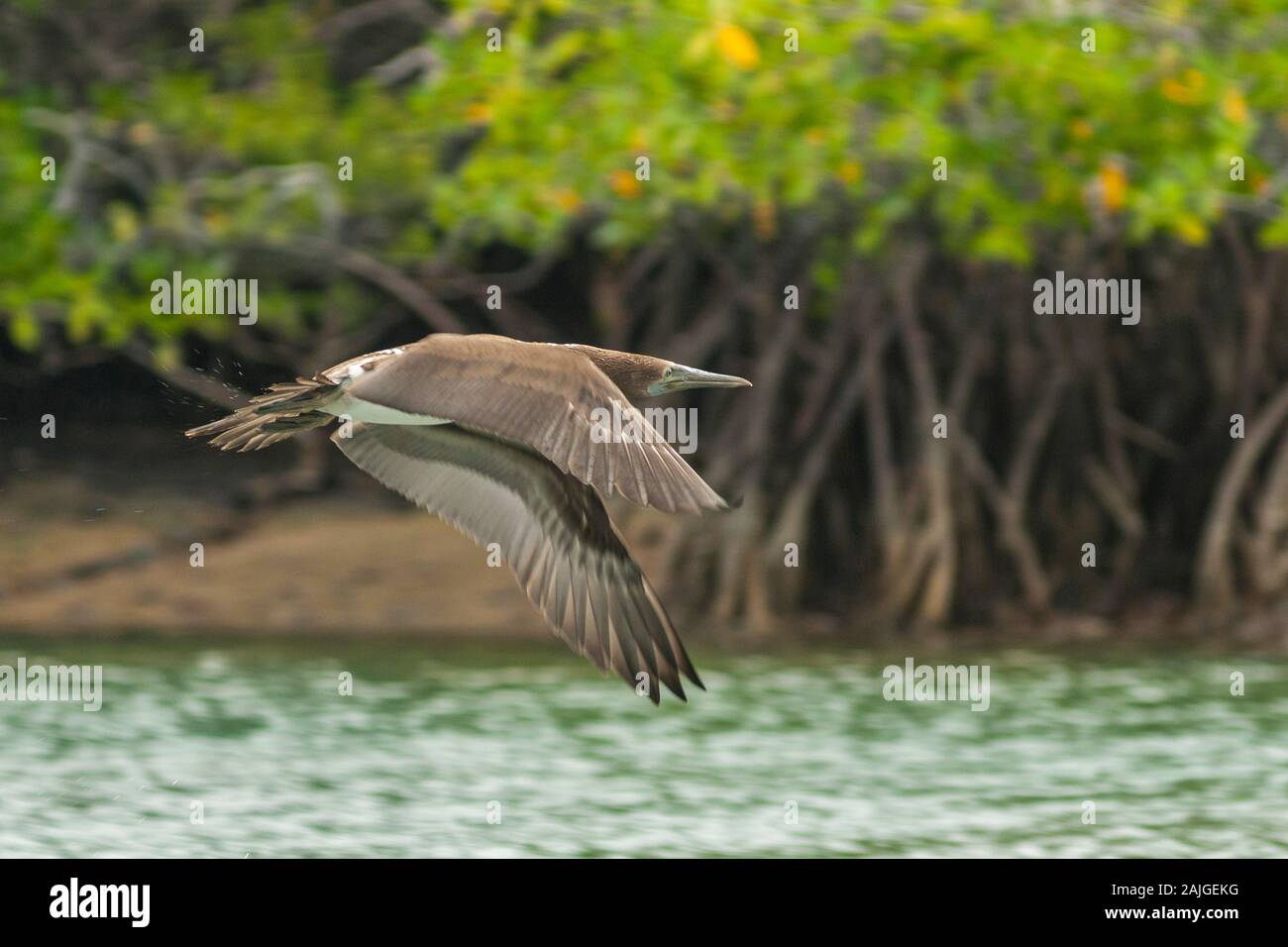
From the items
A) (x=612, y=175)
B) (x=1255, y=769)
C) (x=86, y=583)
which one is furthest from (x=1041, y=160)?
(x=86, y=583)

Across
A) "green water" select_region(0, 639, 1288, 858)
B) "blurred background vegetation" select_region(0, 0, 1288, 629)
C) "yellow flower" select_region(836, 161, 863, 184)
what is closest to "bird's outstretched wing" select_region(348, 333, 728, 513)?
"green water" select_region(0, 639, 1288, 858)

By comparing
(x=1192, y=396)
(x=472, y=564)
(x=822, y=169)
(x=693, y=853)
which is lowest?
(x=693, y=853)

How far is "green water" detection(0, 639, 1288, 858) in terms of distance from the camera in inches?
389

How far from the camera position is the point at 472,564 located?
1722cm

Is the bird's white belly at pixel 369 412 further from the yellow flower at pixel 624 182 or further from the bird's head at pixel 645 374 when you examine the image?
the yellow flower at pixel 624 182

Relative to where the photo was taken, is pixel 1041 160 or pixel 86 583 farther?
pixel 86 583

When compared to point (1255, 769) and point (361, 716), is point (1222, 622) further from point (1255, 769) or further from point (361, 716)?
point (361, 716)

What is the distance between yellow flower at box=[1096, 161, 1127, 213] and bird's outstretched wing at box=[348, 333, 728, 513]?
657 centimetres

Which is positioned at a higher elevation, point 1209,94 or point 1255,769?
point 1209,94

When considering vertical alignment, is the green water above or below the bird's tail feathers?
below

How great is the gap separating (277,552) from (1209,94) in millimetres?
8159

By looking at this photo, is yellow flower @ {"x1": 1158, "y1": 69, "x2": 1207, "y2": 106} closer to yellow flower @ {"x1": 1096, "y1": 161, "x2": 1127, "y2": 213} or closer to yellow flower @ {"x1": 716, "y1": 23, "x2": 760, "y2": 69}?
yellow flower @ {"x1": 1096, "y1": 161, "x2": 1127, "y2": 213}

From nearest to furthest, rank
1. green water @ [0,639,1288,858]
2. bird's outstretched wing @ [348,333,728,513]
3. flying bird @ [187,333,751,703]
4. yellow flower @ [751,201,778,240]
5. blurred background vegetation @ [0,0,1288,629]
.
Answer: bird's outstretched wing @ [348,333,728,513], flying bird @ [187,333,751,703], green water @ [0,639,1288,858], blurred background vegetation @ [0,0,1288,629], yellow flower @ [751,201,778,240]

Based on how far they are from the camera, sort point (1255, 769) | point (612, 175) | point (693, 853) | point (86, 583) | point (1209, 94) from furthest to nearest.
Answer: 1. point (86, 583)
2. point (612, 175)
3. point (1209, 94)
4. point (1255, 769)
5. point (693, 853)
